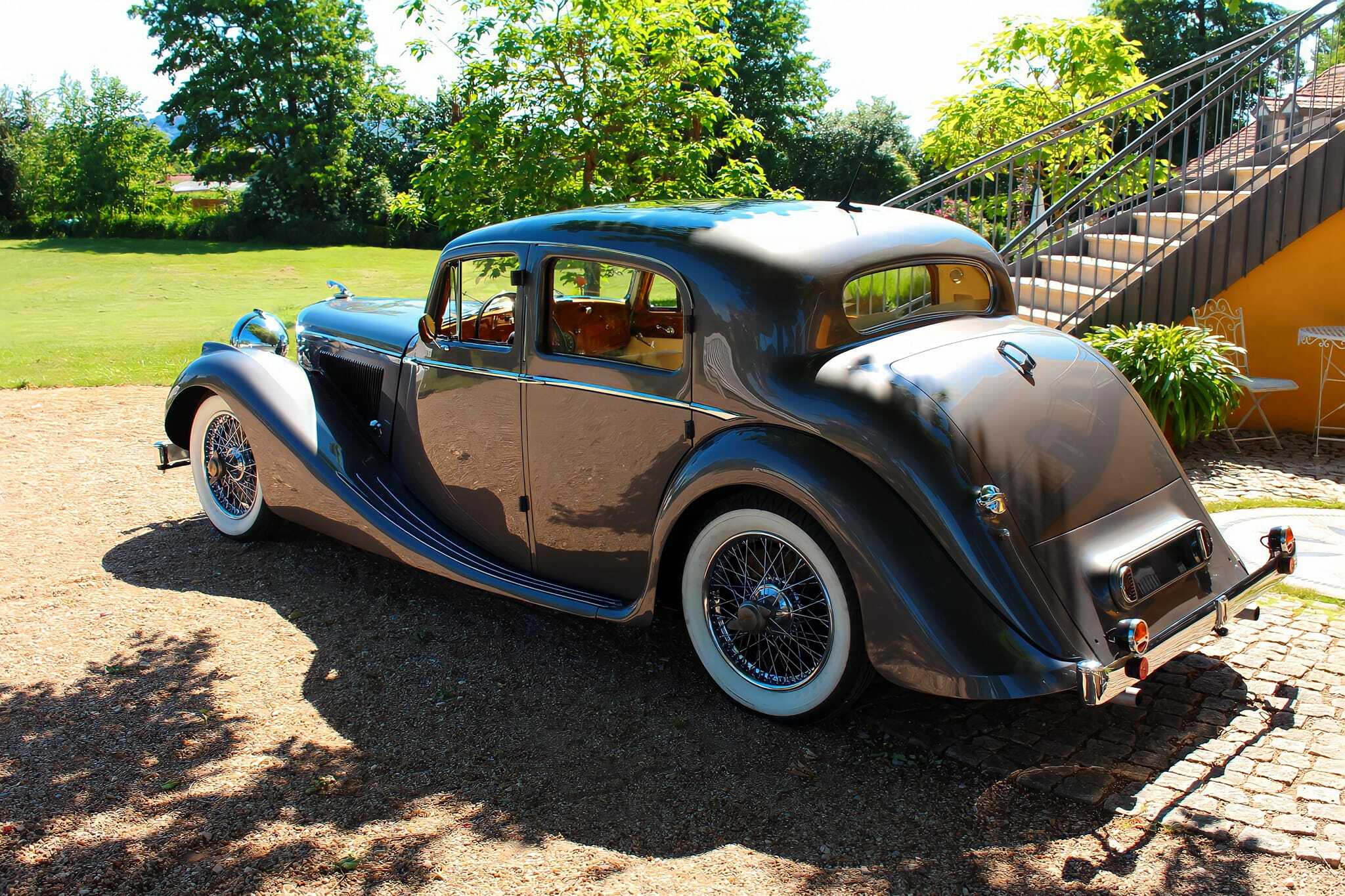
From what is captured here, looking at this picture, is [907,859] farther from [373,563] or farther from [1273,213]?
[1273,213]

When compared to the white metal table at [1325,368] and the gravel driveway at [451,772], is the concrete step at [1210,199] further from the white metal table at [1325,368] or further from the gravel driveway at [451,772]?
the gravel driveway at [451,772]

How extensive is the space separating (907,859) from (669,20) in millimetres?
8926

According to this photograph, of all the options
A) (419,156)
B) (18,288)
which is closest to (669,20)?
(18,288)

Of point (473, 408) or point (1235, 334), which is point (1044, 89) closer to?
point (1235, 334)

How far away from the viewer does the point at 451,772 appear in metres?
3.75

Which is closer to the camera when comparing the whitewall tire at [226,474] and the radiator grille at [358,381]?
the radiator grille at [358,381]

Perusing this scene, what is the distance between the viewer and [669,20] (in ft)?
33.4

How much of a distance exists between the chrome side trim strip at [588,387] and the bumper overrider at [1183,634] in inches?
59.8

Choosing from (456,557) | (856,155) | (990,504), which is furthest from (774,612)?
(856,155)

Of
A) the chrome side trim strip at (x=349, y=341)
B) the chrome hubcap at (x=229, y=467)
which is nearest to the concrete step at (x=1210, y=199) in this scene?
the chrome side trim strip at (x=349, y=341)

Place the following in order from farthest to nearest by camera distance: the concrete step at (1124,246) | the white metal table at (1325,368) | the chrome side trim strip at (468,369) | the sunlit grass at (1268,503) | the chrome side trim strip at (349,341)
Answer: the concrete step at (1124,246), the white metal table at (1325,368), the sunlit grass at (1268,503), the chrome side trim strip at (349,341), the chrome side trim strip at (468,369)

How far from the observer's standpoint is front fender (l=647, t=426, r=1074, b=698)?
131 inches

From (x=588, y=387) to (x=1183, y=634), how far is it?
95.8 inches

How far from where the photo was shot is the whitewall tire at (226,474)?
594 centimetres
